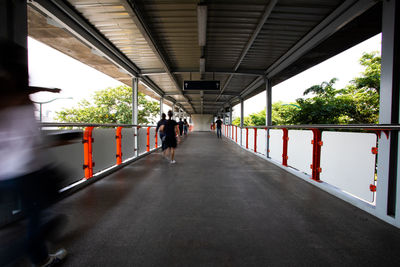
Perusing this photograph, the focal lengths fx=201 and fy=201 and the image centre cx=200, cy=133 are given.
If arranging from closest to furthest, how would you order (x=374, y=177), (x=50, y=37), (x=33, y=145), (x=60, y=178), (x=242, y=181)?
(x=33, y=145), (x=60, y=178), (x=374, y=177), (x=242, y=181), (x=50, y=37)

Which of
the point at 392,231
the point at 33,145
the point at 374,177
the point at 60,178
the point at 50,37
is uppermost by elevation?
the point at 50,37

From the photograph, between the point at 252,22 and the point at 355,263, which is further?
the point at 252,22

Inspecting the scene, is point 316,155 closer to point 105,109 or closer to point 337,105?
point 337,105

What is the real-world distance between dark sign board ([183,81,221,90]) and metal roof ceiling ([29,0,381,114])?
1838 mm

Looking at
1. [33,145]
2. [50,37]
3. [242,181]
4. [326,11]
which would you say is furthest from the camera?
[50,37]

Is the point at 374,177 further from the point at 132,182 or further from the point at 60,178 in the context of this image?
the point at 132,182

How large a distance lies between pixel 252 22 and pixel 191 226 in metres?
4.29

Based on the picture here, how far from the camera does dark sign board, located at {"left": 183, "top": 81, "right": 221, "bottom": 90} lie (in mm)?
8781

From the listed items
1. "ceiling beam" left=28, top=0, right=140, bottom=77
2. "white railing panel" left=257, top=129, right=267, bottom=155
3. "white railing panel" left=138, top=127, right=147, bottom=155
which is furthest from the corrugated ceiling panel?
"white railing panel" left=257, top=129, right=267, bottom=155

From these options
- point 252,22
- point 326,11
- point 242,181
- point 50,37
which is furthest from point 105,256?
point 50,37

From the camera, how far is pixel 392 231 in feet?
7.34

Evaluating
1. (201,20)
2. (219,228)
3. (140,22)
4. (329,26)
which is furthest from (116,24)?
(219,228)

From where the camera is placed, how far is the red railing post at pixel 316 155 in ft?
13.0

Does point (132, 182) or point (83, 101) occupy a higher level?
point (83, 101)
